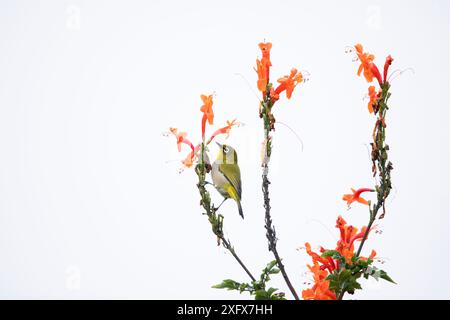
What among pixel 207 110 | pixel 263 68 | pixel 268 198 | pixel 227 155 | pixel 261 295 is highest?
pixel 263 68

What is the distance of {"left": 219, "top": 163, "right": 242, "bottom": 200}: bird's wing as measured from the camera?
4445 millimetres

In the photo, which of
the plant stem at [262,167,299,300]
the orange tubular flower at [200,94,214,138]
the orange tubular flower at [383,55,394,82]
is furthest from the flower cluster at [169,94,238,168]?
the orange tubular flower at [383,55,394,82]

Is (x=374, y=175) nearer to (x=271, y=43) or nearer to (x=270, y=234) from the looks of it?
(x=270, y=234)

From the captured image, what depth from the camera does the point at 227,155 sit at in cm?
452

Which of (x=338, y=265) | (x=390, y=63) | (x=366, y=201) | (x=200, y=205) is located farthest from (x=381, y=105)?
(x=200, y=205)

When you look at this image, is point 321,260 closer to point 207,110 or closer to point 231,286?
point 231,286

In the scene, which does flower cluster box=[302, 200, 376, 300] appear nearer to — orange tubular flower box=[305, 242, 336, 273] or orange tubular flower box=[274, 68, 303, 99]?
orange tubular flower box=[305, 242, 336, 273]

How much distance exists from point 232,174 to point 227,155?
0.16m

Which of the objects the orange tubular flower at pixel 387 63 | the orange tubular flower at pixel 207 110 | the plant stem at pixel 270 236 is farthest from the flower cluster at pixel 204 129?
the orange tubular flower at pixel 387 63

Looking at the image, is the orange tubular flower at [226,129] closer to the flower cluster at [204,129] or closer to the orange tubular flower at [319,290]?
the flower cluster at [204,129]

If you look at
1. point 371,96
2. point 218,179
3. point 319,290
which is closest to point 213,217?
point 218,179

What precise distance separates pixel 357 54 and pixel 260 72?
84cm

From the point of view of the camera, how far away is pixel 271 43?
181 inches

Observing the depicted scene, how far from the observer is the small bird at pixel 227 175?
445cm
